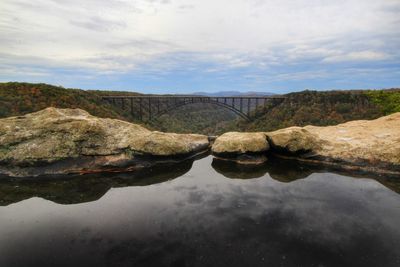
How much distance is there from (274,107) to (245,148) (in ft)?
386

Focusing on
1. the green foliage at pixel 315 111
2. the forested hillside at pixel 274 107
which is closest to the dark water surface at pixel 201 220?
the forested hillside at pixel 274 107

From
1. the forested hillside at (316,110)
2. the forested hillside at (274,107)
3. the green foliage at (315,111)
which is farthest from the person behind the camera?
the green foliage at (315,111)

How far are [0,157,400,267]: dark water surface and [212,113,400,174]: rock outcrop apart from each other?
1.57 meters

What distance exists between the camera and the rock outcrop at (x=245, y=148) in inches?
657

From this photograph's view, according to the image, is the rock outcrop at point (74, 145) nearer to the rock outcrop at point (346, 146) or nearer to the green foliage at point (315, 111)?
the rock outcrop at point (346, 146)

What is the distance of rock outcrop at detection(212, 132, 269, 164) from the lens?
16688 mm

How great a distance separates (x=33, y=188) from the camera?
12031 millimetres

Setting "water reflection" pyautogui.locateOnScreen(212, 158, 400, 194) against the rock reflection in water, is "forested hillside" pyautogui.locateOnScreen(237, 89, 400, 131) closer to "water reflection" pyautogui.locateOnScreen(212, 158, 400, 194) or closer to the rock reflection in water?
"water reflection" pyautogui.locateOnScreen(212, 158, 400, 194)

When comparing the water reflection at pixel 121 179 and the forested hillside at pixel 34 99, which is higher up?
the forested hillside at pixel 34 99

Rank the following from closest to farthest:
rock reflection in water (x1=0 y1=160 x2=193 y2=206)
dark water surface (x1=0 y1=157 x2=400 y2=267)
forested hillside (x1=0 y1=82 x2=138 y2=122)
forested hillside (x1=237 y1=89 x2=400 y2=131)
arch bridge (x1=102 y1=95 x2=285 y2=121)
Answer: dark water surface (x1=0 y1=157 x2=400 y2=267)
rock reflection in water (x1=0 y1=160 x2=193 y2=206)
forested hillside (x1=0 y1=82 x2=138 y2=122)
arch bridge (x1=102 y1=95 x2=285 y2=121)
forested hillside (x1=237 y1=89 x2=400 y2=131)

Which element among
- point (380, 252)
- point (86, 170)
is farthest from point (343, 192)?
point (86, 170)

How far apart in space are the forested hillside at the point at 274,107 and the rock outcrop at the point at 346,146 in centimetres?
4165

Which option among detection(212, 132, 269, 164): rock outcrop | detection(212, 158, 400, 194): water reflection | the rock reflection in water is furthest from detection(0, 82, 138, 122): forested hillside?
detection(212, 158, 400, 194): water reflection

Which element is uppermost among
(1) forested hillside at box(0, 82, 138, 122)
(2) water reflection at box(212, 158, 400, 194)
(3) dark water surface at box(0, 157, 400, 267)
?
(1) forested hillside at box(0, 82, 138, 122)
